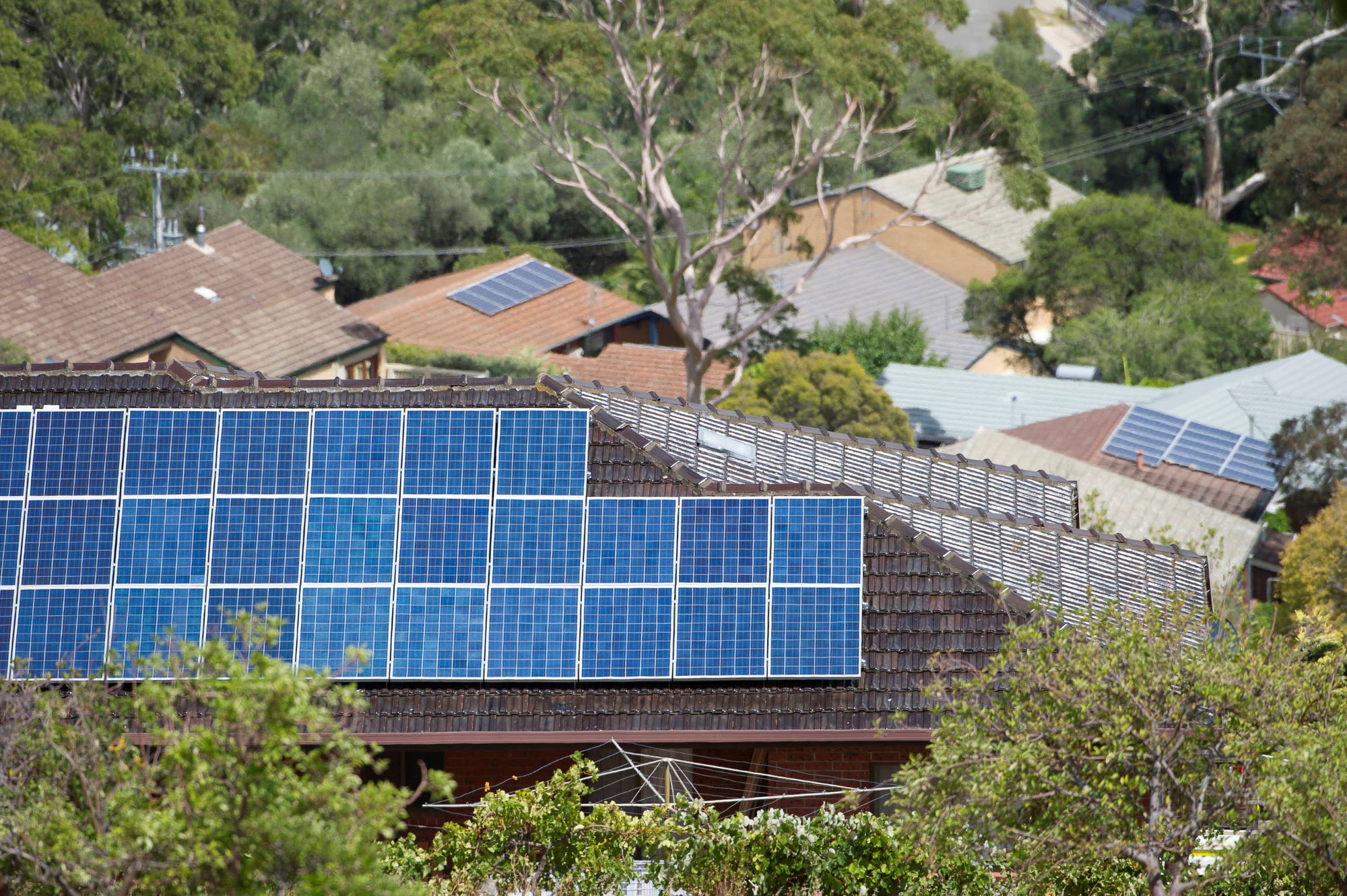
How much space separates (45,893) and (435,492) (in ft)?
23.7

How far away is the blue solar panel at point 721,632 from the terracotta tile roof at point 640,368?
3456 centimetres

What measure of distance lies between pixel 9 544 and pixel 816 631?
8.71 metres

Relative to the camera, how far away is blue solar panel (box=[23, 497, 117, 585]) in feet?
63.0

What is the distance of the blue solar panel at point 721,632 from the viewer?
61.3 feet

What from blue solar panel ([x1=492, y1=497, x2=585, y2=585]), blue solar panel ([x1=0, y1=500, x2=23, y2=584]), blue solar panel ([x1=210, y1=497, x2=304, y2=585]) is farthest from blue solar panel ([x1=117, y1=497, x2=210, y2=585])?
blue solar panel ([x1=492, y1=497, x2=585, y2=585])

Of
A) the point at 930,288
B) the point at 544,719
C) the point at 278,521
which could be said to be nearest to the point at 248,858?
the point at 544,719

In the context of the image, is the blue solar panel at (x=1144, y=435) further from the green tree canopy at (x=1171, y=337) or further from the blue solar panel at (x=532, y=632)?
the blue solar panel at (x=532, y=632)

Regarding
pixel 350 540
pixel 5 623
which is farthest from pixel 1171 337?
pixel 5 623

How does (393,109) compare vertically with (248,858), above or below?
above

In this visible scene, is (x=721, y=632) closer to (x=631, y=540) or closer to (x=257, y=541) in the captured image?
(x=631, y=540)

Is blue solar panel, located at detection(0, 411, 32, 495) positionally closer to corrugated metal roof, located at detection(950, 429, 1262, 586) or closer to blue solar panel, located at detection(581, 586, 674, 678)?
blue solar panel, located at detection(581, 586, 674, 678)

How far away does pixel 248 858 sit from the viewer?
11.0 m

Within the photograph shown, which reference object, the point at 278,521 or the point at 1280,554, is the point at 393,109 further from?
the point at 278,521

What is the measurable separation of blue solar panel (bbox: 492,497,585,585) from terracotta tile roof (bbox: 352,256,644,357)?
36400 mm
